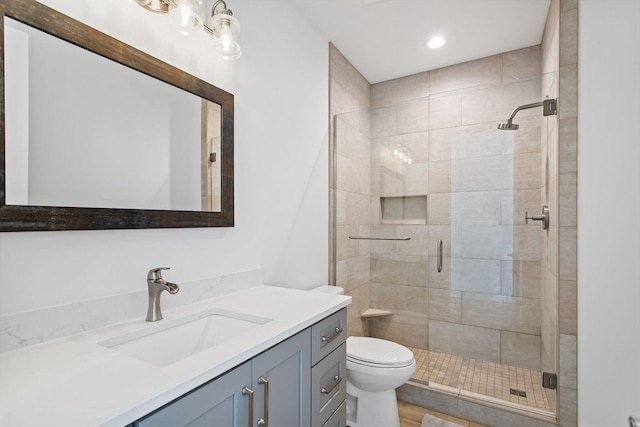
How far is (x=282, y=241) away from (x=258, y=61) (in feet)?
3.35

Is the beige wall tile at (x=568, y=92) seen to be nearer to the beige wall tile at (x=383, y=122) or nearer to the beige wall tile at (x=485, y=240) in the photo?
the beige wall tile at (x=485, y=240)

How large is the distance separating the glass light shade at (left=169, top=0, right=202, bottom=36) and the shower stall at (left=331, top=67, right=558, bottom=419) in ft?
4.68

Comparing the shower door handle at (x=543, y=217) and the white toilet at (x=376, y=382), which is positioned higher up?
the shower door handle at (x=543, y=217)

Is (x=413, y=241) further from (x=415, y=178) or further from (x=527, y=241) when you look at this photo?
(x=527, y=241)

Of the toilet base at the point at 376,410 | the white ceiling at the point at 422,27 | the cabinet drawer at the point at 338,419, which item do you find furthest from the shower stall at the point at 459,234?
the cabinet drawer at the point at 338,419

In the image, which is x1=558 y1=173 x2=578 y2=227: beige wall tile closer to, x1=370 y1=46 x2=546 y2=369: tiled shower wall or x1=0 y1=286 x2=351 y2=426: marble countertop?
x1=370 y1=46 x2=546 y2=369: tiled shower wall

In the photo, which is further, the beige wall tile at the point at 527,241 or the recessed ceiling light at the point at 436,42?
the recessed ceiling light at the point at 436,42

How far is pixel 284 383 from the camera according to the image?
106cm

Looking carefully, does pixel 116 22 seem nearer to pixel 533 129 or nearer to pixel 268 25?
pixel 268 25

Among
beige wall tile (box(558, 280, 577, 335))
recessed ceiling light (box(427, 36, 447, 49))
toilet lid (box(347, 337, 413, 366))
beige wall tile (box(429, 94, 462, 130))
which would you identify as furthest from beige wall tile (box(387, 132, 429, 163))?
toilet lid (box(347, 337, 413, 366))

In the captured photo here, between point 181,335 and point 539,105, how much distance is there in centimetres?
232

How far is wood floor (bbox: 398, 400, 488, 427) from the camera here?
199 cm

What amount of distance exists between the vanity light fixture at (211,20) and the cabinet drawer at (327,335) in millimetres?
1236

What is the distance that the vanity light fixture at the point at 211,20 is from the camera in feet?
3.91
